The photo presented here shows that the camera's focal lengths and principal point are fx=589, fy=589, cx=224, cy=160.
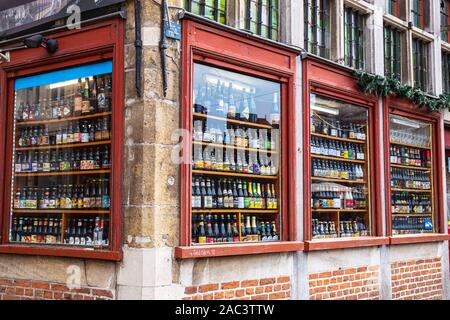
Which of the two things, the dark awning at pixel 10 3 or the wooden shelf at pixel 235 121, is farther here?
the dark awning at pixel 10 3

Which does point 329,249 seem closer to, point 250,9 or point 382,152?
point 382,152

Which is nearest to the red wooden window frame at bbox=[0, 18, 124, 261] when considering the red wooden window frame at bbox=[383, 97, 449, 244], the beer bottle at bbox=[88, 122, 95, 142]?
the beer bottle at bbox=[88, 122, 95, 142]

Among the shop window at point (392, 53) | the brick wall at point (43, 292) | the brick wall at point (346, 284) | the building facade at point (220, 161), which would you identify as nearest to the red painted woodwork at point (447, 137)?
the building facade at point (220, 161)

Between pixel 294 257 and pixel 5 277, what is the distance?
Result: 3.55 metres

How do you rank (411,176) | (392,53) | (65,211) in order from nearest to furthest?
(65,211) → (392,53) → (411,176)

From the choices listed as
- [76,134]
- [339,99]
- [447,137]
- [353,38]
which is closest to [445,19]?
[447,137]

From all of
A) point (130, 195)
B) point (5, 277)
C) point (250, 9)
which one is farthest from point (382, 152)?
point (5, 277)

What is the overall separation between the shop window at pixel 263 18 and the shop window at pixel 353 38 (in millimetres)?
1626

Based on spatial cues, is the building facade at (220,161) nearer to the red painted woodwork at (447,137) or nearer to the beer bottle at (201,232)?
the beer bottle at (201,232)

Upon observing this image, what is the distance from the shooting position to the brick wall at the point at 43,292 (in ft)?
20.6

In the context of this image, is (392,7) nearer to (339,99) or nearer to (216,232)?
(339,99)

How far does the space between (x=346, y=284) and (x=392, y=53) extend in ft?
13.6

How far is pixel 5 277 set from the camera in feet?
23.2

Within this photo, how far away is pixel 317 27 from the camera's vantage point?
8.67m
